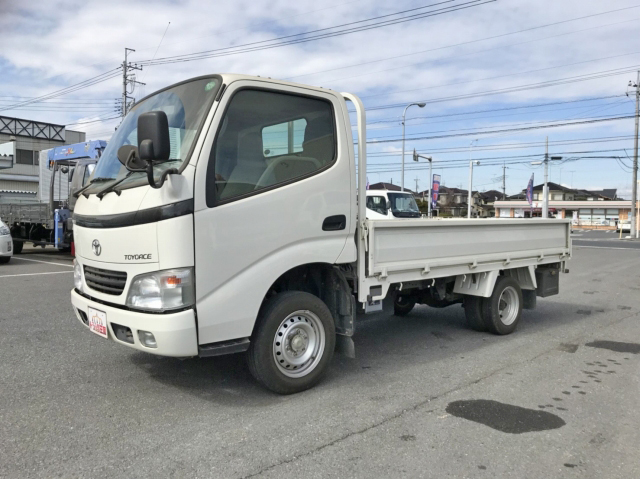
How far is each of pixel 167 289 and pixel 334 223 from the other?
1.53 m

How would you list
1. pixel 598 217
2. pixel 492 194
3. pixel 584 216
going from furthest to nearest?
pixel 492 194, pixel 584 216, pixel 598 217

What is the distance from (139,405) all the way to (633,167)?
50.2 meters

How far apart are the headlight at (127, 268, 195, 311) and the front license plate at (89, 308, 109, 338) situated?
0.50m

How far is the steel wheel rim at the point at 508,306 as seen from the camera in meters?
6.72

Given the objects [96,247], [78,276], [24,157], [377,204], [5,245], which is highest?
[24,157]

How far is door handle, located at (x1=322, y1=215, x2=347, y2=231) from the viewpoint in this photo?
14.7 feet

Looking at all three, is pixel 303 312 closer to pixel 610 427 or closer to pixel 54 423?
pixel 54 423

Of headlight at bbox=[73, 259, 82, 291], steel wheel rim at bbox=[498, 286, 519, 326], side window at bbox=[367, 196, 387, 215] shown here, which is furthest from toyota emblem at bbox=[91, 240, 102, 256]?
side window at bbox=[367, 196, 387, 215]

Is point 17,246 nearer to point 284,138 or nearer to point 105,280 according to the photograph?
point 105,280

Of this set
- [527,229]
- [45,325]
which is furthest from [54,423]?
[527,229]

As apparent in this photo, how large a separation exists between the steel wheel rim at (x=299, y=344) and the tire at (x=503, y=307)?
9.22 ft

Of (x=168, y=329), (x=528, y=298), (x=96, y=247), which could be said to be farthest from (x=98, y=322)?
(x=528, y=298)

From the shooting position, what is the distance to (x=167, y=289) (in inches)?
145

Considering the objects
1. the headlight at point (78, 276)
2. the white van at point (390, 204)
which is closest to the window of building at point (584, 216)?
the white van at point (390, 204)
